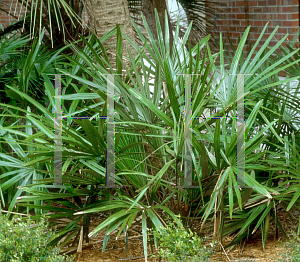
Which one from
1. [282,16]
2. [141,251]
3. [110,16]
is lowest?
[141,251]

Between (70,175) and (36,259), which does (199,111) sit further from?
(36,259)

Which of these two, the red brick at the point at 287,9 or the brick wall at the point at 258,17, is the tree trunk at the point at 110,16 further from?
the red brick at the point at 287,9

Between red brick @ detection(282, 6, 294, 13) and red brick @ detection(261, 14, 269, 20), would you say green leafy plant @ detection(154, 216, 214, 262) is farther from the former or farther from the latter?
red brick @ detection(261, 14, 269, 20)

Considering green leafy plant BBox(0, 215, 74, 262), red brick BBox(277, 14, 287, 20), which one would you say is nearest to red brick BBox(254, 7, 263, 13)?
red brick BBox(277, 14, 287, 20)

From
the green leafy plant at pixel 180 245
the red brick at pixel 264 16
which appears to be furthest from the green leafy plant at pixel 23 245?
the red brick at pixel 264 16

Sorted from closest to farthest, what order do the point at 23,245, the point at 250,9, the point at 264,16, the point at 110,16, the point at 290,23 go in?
the point at 23,245 → the point at 110,16 → the point at 290,23 → the point at 264,16 → the point at 250,9

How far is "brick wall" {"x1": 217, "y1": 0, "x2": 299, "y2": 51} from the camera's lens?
4586 mm

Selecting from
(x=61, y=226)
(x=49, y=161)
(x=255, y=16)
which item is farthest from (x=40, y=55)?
(x=255, y=16)

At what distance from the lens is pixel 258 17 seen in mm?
4934

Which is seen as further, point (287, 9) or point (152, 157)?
point (287, 9)

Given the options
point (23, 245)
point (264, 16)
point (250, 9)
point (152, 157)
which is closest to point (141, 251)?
point (152, 157)

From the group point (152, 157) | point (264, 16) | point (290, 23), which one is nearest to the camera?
point (152, 157)

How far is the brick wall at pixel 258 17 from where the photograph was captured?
15.0 feet

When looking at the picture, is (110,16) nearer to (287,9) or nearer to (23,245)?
(23,245)
